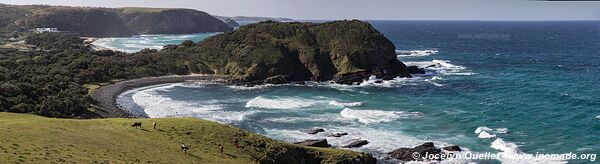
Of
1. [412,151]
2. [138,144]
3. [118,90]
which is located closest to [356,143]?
[412,151]

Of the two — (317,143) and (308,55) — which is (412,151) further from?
(308,55)

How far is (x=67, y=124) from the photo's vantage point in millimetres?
41375

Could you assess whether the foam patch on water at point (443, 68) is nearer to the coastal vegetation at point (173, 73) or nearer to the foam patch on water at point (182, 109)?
the coastal vegetation at point (173, 73)

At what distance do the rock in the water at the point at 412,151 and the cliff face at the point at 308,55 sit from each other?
47.8 m

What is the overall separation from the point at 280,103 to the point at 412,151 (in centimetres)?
3276

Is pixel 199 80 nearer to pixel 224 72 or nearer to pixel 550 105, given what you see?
pixel 224 72

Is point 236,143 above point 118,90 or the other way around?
above

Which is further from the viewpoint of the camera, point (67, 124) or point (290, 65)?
point (290, 65)

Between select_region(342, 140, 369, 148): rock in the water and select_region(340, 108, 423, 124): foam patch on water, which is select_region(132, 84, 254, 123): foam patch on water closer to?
select_region(340, 108, 423, 124): foam patch on water

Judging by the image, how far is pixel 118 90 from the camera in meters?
89.4

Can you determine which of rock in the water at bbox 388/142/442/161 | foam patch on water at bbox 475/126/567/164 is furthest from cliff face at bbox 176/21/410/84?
rock in the water at bbox 388/142/442/161

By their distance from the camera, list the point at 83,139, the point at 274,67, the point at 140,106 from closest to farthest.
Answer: the point at 83,139, the point at 140,106, the point at 274,67

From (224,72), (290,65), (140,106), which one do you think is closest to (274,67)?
(290,65)

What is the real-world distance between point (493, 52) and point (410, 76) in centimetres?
6875
